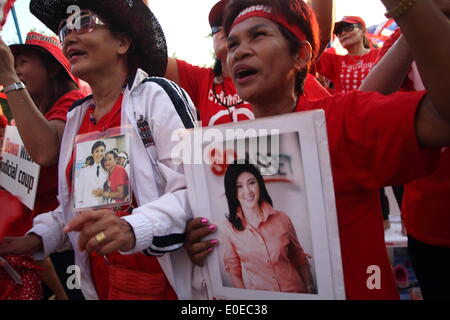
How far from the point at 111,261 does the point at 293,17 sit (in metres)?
1.03

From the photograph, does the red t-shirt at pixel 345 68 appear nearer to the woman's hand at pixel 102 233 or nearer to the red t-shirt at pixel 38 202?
the red t-shirt at pixel 38 202

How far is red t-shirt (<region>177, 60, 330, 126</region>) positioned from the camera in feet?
6.37

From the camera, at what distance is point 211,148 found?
3.37ft

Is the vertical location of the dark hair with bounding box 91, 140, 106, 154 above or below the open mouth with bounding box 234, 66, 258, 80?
below

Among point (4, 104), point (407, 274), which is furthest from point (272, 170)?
point (407, 274)

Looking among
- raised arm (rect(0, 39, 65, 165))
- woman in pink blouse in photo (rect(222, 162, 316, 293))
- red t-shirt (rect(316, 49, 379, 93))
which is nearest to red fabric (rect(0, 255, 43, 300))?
raised arm (rect(0, 39, 65, 165))

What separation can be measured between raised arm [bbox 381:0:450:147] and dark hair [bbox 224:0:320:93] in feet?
1.80

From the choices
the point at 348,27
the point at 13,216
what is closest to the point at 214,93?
the point at 13,216

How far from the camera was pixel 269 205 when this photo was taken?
3.20 ft

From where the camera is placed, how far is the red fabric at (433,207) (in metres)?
1.45

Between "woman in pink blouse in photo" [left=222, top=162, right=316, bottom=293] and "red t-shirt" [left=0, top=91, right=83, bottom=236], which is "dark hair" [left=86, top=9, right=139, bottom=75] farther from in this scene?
"woman in pink blouse in photo" [left=222, top=162, right=316, bottom=293]

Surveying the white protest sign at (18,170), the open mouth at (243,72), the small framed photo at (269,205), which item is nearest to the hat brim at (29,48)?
the white protest sign at (18,170)
